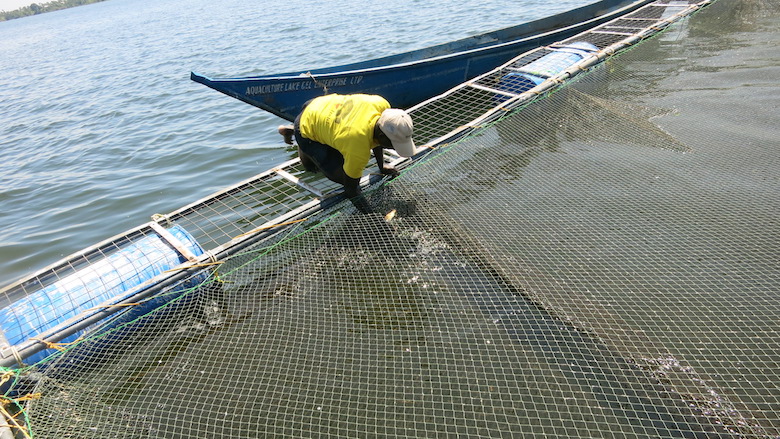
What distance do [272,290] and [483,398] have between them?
6.69 ft

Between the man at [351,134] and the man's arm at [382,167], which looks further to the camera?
the man's arm at [382,167]

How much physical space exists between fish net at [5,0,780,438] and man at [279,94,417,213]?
0.38 metres

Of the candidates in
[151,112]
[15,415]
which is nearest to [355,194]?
[15,415]

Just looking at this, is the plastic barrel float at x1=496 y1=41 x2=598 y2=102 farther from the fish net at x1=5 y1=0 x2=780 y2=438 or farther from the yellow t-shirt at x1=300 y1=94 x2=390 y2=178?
the yellow t-shirt at x1=300 y1=94 x2=390 y2=178

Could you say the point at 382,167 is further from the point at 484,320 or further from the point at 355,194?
the point at 484,320

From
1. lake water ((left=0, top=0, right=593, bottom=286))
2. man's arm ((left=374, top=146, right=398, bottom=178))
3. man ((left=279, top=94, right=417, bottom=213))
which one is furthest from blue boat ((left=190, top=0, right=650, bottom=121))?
man's arm ((left=374, top=146, right=398, bottom=178))

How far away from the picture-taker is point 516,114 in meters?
5.30

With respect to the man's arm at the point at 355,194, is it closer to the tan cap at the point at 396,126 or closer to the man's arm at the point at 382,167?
the man's arm at the point at 382,167

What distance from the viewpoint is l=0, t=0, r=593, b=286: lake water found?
6.55 m

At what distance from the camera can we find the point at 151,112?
408 inches

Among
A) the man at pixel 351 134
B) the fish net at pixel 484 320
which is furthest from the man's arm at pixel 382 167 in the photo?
the fish net at pixel 484 320

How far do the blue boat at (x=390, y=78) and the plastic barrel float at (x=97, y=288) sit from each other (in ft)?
8.91

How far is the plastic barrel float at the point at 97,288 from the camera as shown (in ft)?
9.93

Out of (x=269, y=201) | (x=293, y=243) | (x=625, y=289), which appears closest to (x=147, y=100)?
(x=269, y=201)
